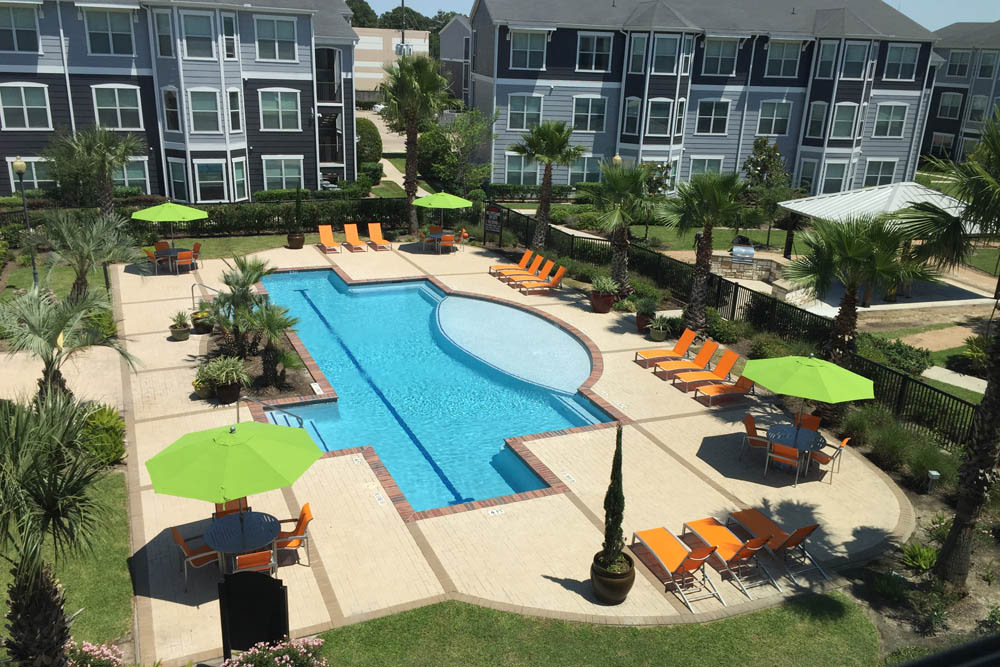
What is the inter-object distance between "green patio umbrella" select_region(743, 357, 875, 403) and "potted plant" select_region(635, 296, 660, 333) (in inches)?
323

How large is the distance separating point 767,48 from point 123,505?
1726 inches

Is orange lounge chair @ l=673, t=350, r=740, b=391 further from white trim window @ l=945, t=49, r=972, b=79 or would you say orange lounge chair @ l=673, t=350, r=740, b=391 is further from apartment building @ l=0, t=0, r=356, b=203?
white trim window @ l=945, t=49, r=972, b=79

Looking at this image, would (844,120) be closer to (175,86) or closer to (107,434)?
(175,86)

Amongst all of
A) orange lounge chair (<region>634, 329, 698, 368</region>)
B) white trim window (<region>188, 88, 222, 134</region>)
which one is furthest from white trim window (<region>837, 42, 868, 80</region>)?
white trim window (<region>188, 88, 222, 134</region>)

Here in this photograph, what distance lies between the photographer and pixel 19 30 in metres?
35.2

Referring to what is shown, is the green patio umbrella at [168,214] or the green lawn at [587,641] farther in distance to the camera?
the green patio umbrella at [168,214]

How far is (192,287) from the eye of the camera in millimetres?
27406

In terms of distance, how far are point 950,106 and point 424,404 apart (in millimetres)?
55144

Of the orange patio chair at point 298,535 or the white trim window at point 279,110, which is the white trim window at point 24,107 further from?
the orange patio chair at point 298,535

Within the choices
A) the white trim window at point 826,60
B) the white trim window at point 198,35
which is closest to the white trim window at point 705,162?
the white trim window at point 826,60

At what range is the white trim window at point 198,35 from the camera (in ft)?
119

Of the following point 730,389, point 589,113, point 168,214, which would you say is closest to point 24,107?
point 168,214

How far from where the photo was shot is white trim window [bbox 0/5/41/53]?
34844 mm

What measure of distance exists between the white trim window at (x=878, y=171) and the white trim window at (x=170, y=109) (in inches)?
1548
